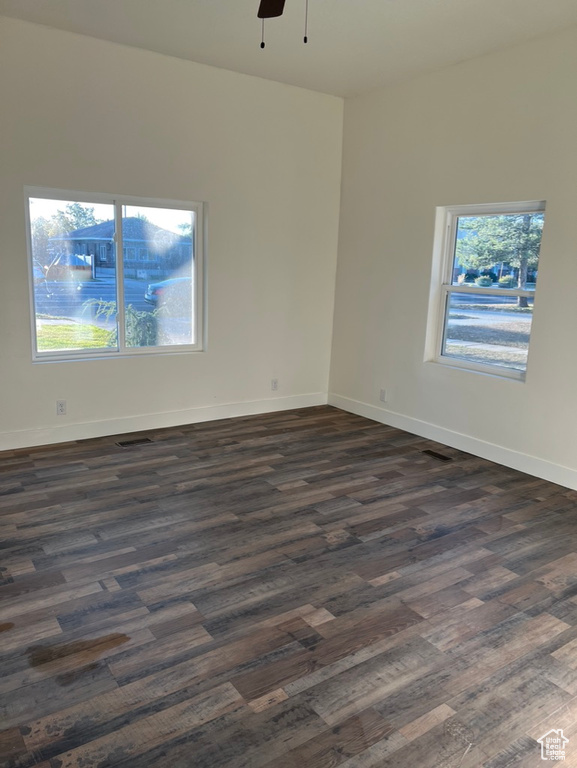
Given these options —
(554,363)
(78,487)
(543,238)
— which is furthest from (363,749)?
(543,238)

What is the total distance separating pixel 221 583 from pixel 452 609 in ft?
3.58

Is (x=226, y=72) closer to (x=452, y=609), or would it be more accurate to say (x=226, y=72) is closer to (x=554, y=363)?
(x=554, y=363)

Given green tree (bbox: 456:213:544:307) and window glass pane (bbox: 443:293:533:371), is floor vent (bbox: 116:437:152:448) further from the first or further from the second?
green tree (bbox: 456:213:544:307)

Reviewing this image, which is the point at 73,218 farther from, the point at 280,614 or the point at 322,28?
the point at 280,614

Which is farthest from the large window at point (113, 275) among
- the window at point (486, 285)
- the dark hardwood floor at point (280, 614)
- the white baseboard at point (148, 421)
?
the window at point (486, 285)

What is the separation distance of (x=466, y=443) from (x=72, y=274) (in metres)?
3.52

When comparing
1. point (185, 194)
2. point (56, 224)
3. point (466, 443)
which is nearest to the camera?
point (56, 224)

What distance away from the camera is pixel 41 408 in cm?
450

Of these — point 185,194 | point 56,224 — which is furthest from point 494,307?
point 56,224

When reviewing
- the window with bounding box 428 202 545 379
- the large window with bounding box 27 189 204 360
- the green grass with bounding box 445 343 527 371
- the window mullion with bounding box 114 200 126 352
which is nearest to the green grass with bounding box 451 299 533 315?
the window with bounding box 428 202 545 379

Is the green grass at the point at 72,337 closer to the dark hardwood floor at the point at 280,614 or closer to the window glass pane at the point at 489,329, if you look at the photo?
the dark hardwood floor at the point at 280,614

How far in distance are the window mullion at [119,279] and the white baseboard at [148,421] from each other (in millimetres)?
660

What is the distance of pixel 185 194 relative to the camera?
16.0ft

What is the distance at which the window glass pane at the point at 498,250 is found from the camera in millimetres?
4227
